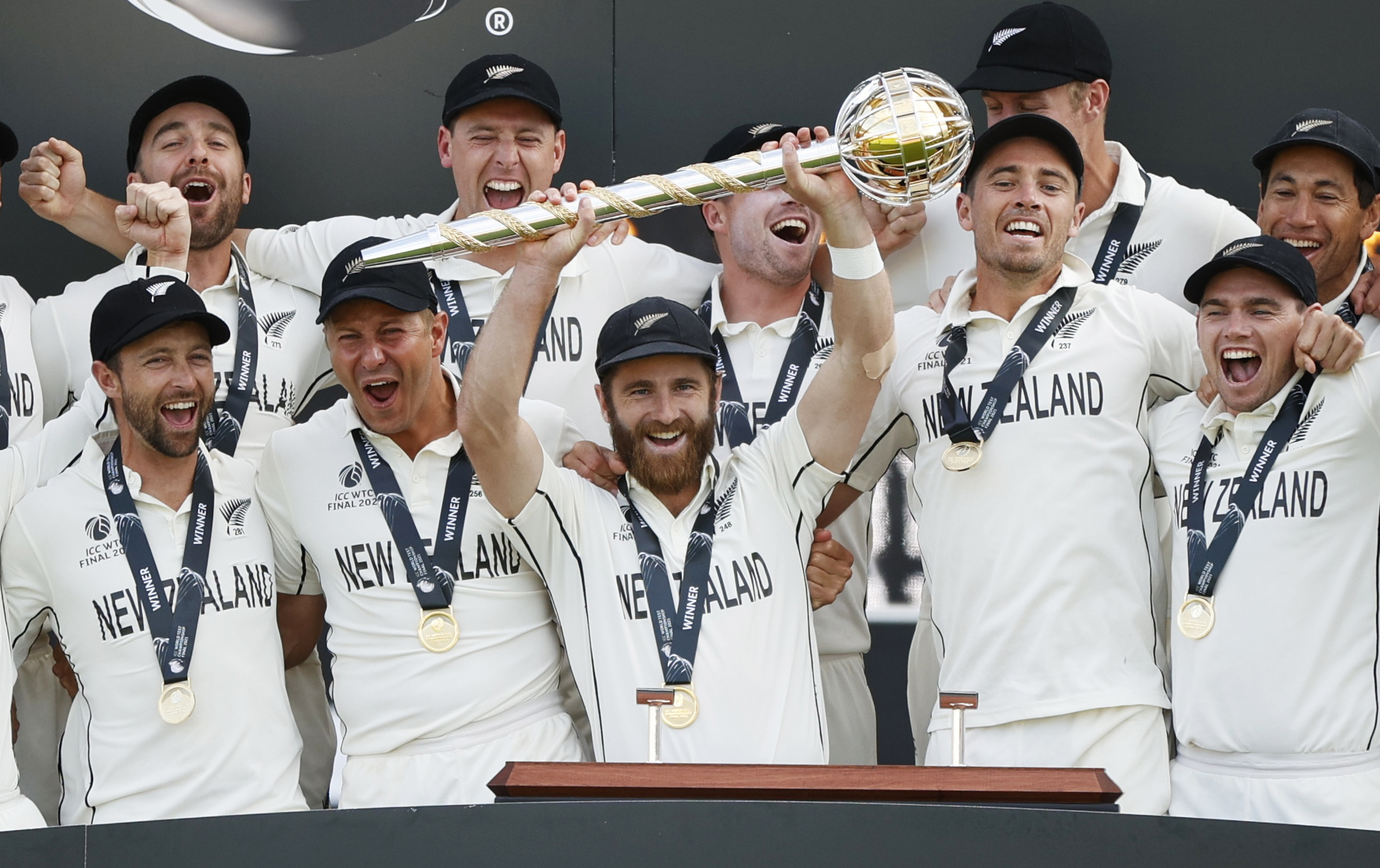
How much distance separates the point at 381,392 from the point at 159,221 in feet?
2.74

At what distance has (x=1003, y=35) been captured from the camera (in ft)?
15.2

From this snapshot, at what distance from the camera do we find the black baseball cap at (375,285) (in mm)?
4078

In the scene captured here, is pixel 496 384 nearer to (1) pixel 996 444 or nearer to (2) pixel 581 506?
(2) pixel 581 506

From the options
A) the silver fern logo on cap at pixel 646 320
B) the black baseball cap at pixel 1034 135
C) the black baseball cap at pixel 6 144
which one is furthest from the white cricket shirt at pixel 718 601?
the black baseball cap at pixel 6 144

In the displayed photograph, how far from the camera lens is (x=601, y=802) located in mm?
3080

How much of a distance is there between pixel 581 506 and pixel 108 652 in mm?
1196

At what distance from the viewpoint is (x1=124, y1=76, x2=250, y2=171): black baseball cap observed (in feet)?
16.1

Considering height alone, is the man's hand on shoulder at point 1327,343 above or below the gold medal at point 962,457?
above

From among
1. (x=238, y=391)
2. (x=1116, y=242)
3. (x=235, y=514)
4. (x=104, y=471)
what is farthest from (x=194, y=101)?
(x=1116, y=242)

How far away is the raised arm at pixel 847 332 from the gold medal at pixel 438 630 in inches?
37.7

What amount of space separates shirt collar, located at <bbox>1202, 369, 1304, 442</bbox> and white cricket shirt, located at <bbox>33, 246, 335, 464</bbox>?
8.02 feet

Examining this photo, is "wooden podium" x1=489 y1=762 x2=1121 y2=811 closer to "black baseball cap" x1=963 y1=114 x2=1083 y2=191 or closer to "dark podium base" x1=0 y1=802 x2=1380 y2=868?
"dark podium base" x1=0 y1=802 x2=1380 y2=868

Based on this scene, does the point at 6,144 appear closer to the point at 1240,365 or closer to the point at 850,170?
the point at 850,170

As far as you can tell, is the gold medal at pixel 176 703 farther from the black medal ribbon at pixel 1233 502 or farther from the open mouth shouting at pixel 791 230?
the black medal ribbon at pixel 1233 502
